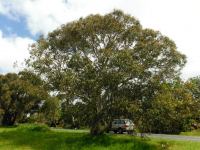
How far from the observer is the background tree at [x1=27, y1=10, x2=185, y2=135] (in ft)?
129

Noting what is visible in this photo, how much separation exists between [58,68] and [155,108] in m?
11.1

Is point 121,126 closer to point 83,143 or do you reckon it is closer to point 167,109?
point 83,143

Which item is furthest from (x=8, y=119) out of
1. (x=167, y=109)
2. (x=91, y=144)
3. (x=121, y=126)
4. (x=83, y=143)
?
(x=167, y=109)

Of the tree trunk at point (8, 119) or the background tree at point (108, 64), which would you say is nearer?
the background tree at point (108, 64)

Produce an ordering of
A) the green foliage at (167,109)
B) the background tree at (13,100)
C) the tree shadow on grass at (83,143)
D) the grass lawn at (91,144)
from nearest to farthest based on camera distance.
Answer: the grass lawn at (91,144) < the tree shadow on grass at (83,143) < the green foliage at (167,109) < the background tree at (13,100)

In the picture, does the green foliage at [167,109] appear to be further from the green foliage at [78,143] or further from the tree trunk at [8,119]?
the tree trunk at [8,119]

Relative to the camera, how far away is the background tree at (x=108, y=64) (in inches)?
1544

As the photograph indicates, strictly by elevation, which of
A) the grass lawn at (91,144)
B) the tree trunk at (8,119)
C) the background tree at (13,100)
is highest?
the background tree at (13,100)

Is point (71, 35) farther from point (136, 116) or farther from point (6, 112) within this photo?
point (6, 112)

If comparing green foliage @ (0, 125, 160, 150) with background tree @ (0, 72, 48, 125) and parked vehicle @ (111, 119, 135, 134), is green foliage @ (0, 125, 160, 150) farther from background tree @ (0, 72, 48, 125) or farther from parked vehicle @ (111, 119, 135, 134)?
background tree @ (0, 72, 48, 125)

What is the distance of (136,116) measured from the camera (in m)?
38.8

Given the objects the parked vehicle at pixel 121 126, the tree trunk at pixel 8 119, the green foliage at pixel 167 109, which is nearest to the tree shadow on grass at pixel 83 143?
the green foliage at pixel 167 109

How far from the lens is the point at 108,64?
1564 inches

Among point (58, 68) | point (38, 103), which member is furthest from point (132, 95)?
point (38, 103)
